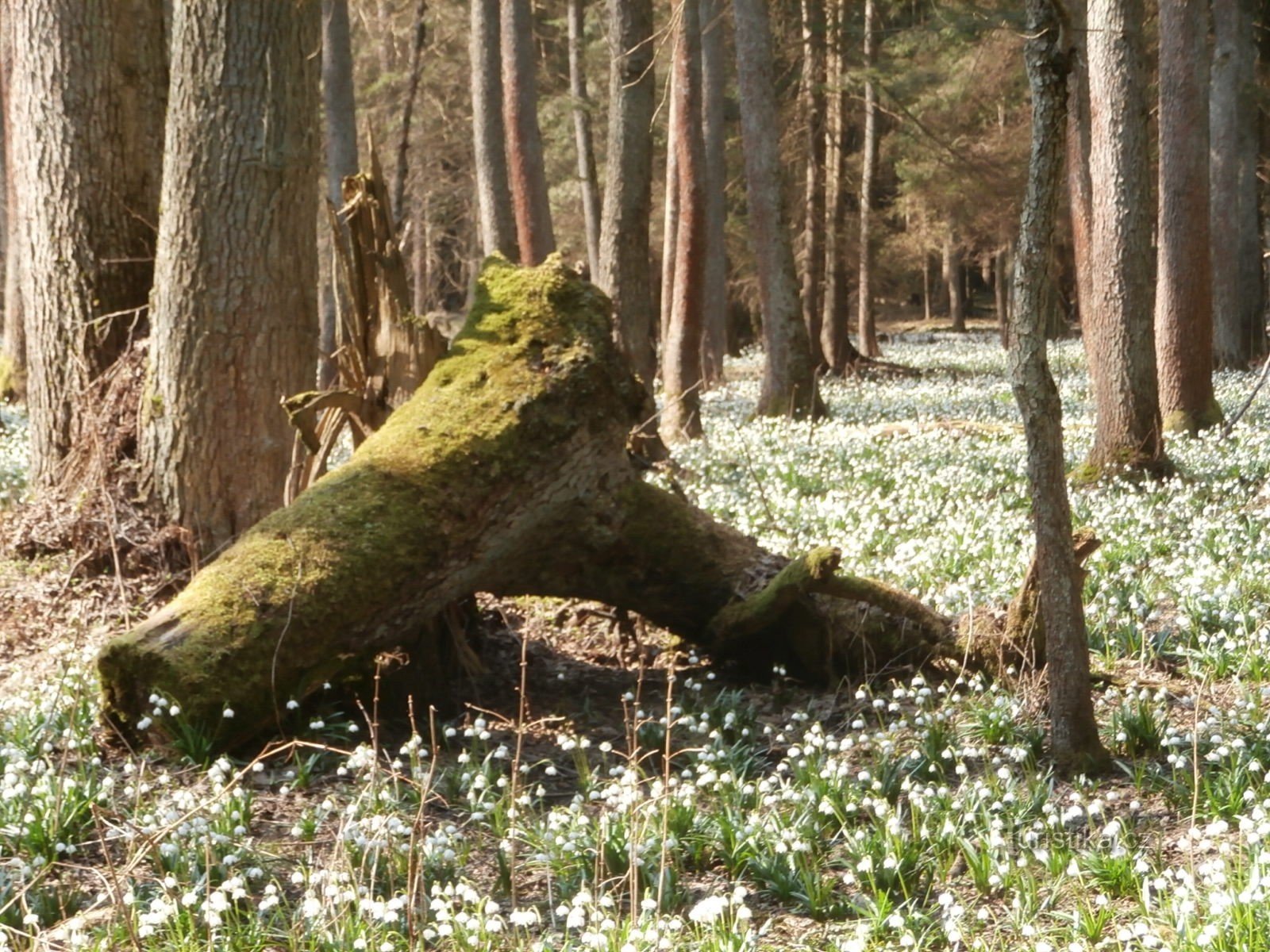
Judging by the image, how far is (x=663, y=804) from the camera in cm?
474

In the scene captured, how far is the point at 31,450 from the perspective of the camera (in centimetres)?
847

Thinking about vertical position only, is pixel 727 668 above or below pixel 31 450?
below

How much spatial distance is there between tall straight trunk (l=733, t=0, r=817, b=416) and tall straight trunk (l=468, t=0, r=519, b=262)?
11.0ft

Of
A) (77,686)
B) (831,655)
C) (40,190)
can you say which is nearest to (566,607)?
(831,655)

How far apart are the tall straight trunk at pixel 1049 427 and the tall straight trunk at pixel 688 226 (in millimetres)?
10695

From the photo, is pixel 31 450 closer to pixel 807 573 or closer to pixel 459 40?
pixel 807 573

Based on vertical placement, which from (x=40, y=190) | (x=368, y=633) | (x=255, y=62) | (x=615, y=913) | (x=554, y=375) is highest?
(x=255, y=62)

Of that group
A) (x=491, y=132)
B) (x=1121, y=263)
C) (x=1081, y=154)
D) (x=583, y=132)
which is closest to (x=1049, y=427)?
(x=1121, y=263)

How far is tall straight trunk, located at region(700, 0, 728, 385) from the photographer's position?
20641 millimetres

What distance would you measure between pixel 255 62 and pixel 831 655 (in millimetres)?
4526

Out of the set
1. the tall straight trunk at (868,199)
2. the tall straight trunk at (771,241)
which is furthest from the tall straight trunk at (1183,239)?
the tall straight trunk at (868,199)

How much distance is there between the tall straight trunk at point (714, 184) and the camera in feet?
67.7

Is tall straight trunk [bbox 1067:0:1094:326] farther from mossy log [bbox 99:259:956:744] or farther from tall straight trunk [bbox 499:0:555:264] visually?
mossy log [bbox 99:259:956:744]

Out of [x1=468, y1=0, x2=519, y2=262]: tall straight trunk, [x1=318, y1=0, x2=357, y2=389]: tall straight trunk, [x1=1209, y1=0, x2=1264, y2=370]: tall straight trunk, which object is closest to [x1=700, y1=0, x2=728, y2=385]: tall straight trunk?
[x1=468, y1=0, x2=519, y2=262]: tall straight trunk
